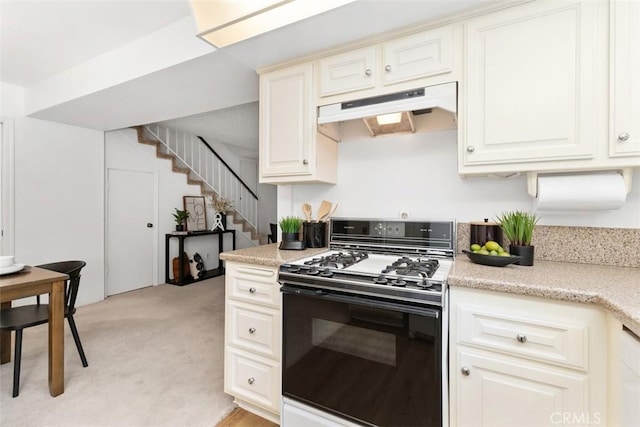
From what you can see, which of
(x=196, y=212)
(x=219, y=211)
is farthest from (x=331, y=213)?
(x=219, y=211)

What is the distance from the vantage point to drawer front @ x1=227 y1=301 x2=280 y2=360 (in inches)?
62.5

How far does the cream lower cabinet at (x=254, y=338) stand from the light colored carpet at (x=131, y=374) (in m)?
0.25

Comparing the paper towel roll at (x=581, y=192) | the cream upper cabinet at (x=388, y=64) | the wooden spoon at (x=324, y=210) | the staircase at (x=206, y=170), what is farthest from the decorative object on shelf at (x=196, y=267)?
the paper towel roll at (x=581, y=192)

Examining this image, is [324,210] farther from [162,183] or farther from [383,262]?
[162,183]

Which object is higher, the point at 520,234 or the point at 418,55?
the point at 418,55

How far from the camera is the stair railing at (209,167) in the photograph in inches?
191

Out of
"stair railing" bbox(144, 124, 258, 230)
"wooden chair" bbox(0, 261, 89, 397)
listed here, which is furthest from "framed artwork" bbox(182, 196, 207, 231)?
"wooden chair" bbox(0, 261, 89, 397)

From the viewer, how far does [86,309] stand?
3469 mm

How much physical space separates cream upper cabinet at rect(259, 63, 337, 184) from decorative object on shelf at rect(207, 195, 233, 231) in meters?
3.55

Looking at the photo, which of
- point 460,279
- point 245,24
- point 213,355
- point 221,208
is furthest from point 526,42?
point 221,208

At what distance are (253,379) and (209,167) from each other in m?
4.68

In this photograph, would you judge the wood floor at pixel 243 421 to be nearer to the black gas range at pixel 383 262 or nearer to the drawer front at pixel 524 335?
the black gas range at pixel 383 262

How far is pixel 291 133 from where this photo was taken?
1.92m

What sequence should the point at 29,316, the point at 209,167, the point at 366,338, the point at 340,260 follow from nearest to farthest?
the point at 366,338
the point at 340,260
the point at 29,316
the point at 209,167
